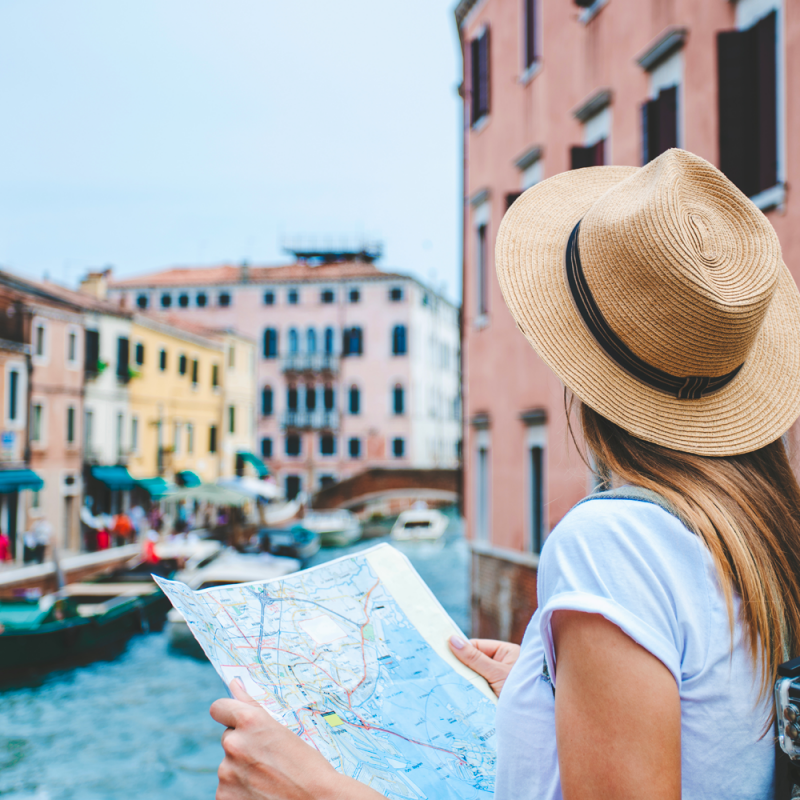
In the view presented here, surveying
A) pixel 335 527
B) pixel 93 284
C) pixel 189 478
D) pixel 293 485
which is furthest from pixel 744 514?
pixel 293 485

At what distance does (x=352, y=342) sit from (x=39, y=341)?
18.8 metres

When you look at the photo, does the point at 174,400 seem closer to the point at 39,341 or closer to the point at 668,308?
the point at 39,341

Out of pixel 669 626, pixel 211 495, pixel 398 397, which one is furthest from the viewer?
pixel 398 397

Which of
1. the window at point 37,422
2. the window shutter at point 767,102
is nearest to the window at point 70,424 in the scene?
the window at point 37,422

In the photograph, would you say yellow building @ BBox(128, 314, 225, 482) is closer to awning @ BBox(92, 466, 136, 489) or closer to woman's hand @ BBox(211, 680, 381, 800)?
awning @ BBox(92, 466, 136, 489)

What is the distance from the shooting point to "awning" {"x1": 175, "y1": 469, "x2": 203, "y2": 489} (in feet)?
93.9

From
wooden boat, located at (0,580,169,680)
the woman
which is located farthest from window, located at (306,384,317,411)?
the woman

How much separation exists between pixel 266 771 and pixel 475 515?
32.1 ft

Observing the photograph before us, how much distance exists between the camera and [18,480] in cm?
1970

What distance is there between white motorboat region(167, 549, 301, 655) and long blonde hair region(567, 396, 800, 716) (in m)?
16.5

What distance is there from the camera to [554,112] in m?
8.34

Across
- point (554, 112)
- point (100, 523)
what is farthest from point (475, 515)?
point (100, 523)

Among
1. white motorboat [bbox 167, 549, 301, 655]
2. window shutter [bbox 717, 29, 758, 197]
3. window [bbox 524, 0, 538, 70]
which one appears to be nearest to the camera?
window shutter [bbox 717, 29, 758, 197]

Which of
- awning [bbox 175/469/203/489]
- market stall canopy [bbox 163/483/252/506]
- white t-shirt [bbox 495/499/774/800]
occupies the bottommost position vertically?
market stall canopy [bbox 163/483/252/506]
